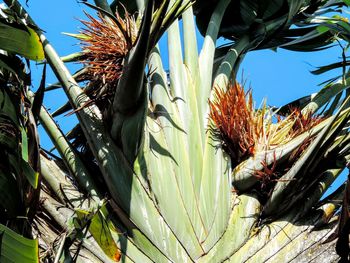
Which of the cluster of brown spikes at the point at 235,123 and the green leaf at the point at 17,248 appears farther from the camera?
the cluster of brown spikes at the point at 235,123

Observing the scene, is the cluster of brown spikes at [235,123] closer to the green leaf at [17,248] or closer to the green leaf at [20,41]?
the green leaf at [20,41]

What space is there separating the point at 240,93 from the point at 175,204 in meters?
0.66

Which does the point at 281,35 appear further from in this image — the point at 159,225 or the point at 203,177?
the point at 159,225

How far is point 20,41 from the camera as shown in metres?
1.99

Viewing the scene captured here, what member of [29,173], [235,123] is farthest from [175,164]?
[29,173]

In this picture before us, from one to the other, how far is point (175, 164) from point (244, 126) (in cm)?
39

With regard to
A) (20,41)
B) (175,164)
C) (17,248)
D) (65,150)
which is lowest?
(17,248)

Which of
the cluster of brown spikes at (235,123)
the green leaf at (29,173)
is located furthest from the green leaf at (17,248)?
the cluster of brown spikes at (235,123)

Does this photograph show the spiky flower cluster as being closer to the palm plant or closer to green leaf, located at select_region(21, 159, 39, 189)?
the palm plant

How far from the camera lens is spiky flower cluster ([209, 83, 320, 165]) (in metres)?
2.92

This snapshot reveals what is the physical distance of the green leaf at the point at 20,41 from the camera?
6.44 feet

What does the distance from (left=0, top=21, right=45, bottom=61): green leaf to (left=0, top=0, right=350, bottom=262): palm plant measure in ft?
0.51

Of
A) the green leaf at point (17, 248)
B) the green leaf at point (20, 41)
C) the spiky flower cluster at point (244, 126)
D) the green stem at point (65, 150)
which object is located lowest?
the green leaf at point (17, 248)

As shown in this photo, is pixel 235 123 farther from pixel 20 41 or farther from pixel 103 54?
pixel 20 41
